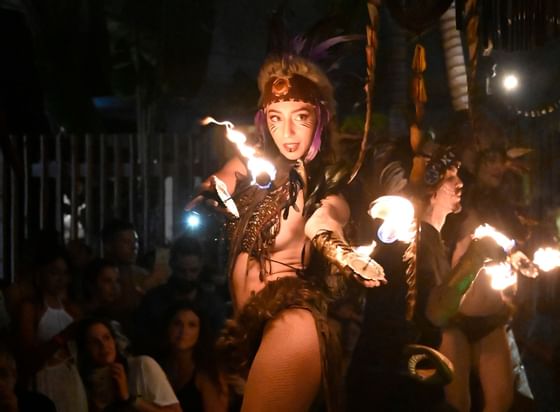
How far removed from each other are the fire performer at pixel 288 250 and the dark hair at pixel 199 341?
69 cm

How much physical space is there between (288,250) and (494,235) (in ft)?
2.69

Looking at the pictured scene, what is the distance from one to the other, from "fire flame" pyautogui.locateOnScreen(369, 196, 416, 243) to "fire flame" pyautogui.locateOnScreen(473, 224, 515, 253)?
45 centimetres

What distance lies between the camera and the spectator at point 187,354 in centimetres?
380

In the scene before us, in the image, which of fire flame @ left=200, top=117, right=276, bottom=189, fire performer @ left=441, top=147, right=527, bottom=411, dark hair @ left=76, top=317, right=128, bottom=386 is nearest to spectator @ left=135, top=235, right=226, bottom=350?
dark hair @ left=76, top=317, right=128, bottom=386

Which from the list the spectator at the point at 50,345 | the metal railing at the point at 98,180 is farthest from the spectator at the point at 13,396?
the metal railing at the point at 98,180

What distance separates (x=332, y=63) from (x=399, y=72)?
3.83 feet

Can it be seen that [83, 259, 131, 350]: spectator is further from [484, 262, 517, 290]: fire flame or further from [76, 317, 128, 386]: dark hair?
[484, 262, 517, 290]: fire flame

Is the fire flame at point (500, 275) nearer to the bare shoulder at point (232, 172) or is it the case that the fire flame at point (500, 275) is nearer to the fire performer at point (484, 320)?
the fire performer at point (484, 320)

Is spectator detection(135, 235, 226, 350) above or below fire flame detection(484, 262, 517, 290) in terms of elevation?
below

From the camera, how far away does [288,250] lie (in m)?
Answer: 3.06

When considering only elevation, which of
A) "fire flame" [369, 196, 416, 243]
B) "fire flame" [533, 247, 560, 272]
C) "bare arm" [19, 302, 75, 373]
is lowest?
"bare arm" [19, 302, 75, 373]

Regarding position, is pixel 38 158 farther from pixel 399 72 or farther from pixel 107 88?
pixel 399 72

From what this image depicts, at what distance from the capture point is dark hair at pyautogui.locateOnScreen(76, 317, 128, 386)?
3.64 m

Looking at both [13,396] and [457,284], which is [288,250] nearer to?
[457,284]
